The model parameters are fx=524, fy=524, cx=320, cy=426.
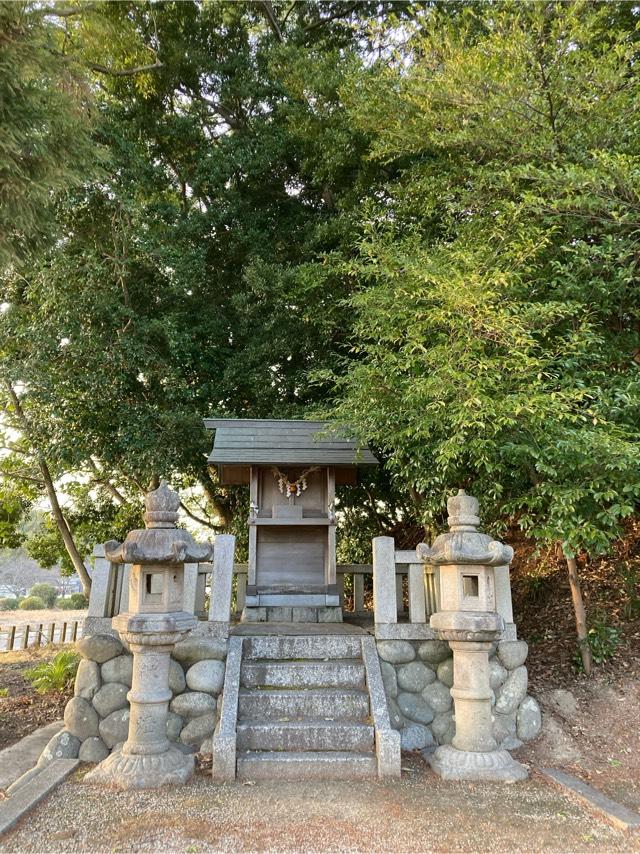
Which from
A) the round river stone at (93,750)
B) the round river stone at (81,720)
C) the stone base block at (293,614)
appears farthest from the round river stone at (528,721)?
A: the round river stone at (81,720)

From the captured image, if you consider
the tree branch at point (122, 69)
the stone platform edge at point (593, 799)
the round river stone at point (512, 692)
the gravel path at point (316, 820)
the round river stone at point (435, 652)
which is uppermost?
the tree branch at point (122, 69)

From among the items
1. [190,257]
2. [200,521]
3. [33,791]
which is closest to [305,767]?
[33,791]

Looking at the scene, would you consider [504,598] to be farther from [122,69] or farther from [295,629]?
[122,69]

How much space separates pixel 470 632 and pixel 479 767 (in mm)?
999

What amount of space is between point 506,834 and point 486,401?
9.94ft

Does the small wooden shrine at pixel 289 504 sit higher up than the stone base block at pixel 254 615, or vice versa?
the small wooden shrine at pixel 289 504

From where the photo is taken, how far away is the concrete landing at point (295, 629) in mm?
5426

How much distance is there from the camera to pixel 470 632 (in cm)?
435

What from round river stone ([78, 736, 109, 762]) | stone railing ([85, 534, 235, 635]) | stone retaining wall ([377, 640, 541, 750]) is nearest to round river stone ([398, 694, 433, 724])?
stone retaining wall ([377, 640, 541, 750])

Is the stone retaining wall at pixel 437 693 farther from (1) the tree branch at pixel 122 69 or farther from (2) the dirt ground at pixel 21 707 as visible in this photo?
(1) the tree branch at pixel 122 69

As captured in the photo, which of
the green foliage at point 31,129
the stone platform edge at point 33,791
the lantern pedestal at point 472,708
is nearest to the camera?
the stone platform edge at point 33,791

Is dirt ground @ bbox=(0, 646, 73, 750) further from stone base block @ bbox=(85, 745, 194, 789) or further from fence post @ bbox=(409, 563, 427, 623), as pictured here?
fence post @ bbox=(409, 563, 427, 623)

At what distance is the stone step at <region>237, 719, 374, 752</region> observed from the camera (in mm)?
4301

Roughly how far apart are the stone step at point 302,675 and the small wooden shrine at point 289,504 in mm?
1903
